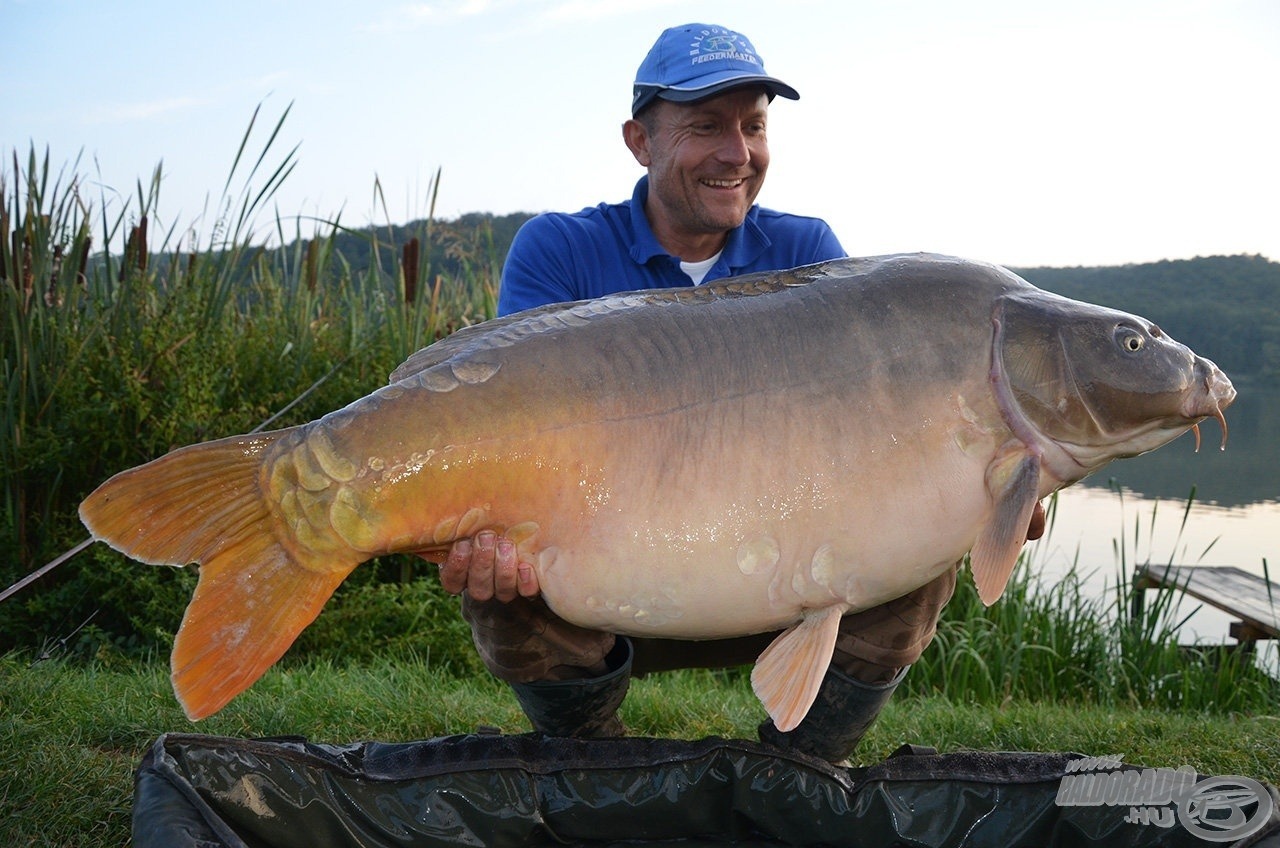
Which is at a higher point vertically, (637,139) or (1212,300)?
(637,139)

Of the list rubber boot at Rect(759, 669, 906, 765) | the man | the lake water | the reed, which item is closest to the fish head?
the man

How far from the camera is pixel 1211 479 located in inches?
347

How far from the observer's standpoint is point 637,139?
2.75 meters

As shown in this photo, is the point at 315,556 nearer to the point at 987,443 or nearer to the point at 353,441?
the point at 353,441

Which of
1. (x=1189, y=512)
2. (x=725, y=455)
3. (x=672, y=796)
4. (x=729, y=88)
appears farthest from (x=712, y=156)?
(x=1189, y=512)

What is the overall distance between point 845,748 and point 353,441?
1222 mm

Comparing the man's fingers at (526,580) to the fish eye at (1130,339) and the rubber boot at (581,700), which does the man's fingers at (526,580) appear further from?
the fish eye at (1130,339)

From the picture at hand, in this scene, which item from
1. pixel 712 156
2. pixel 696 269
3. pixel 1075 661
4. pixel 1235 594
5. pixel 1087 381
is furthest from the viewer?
pixel 1235 594

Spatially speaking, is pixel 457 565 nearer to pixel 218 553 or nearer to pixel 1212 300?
pixel 218 553

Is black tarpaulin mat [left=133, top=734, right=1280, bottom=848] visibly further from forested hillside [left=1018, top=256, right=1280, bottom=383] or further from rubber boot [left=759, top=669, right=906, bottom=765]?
forested hillside [left=1018, top=256, right=1280, bottom=383]

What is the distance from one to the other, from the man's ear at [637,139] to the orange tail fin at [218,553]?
4.67 feet

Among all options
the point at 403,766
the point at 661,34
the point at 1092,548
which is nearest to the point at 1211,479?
the point at 1092,548

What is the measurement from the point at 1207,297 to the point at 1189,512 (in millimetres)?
2997

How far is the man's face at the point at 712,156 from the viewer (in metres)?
2.55
